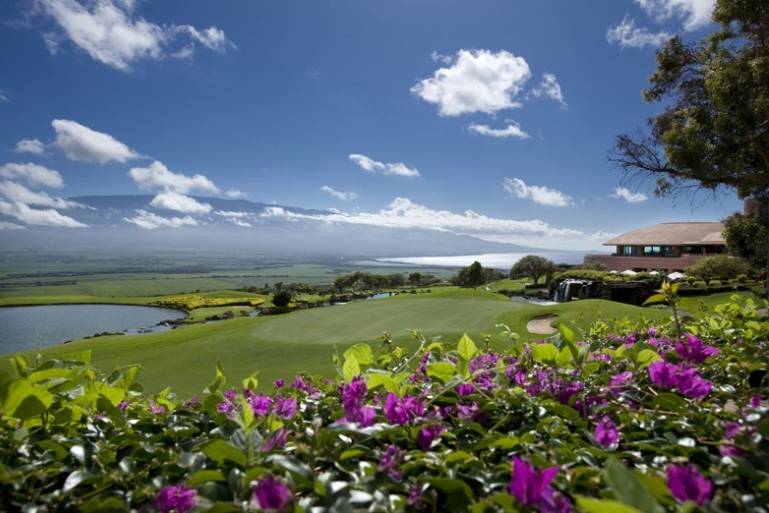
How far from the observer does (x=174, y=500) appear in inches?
30.6

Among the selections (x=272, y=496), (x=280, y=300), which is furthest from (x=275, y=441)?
(x=280, y=300)

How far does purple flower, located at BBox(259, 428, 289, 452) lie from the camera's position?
2.78ft

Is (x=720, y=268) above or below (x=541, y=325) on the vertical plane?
above

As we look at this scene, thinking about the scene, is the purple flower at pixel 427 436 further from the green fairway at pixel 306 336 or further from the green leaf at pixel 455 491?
the green fairway at pixel 306 336

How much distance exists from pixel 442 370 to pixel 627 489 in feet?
2.26

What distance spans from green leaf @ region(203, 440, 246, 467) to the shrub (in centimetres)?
2971

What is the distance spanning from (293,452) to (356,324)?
42.8ft

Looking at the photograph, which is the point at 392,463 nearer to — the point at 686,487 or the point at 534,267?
the point at 686,487

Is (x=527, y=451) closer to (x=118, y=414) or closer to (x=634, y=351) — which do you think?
(x=634, y=351)

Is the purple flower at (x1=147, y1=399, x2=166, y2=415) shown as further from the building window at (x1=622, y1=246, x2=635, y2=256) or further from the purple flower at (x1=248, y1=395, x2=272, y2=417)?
the building window at (x1=622, y1=246, x2=635, y2=256)

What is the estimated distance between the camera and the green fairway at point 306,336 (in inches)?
357

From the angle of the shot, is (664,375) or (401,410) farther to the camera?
(664,375)

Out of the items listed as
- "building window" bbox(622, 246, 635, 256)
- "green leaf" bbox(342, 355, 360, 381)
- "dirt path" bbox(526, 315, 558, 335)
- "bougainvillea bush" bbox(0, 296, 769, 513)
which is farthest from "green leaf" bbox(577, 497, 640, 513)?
"building window" bbox(622, 246, 635, 256)

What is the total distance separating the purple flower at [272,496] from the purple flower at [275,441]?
21 cm
